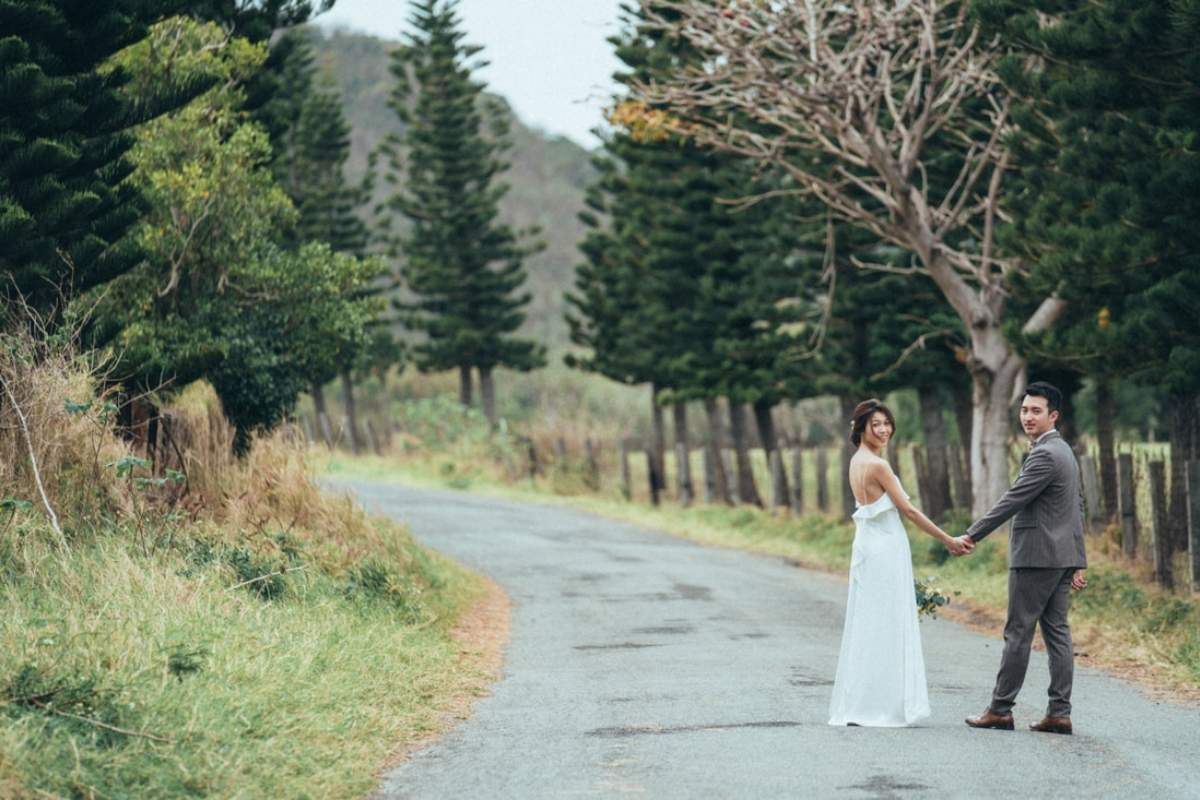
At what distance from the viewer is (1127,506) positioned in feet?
46.6

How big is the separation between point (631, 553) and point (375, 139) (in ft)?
290

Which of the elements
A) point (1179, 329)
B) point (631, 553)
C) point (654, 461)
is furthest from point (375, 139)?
point (1179, 329)

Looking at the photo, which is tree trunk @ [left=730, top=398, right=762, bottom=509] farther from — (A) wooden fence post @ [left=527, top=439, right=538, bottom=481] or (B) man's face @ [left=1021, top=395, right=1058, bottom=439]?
(B) man's face @ [left=1021, top=395, right=1058, bottom=439]

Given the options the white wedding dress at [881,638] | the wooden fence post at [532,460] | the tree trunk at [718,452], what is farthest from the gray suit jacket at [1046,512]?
the wooden fence post at [532,460]

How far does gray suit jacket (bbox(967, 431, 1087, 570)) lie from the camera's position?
25.1ft

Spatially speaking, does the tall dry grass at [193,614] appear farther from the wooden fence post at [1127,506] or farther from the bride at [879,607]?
the wooden fence post at [1127,506]

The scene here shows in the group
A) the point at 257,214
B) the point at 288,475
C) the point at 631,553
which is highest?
the point at 257,214

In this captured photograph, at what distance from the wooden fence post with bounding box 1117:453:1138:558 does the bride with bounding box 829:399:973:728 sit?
6.98m

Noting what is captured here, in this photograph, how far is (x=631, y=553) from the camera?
1967 centimetres

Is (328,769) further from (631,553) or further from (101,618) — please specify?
(631,553)

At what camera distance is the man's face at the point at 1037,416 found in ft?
Answer: 25.5

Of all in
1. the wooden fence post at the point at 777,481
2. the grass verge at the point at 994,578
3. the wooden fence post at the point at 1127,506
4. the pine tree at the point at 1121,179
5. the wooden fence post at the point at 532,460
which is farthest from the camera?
the wooden fence post at the point at 532,460

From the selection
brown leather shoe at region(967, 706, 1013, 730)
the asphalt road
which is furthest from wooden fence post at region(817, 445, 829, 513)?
brown leather shoe at region(967, 706, 1013, 730)

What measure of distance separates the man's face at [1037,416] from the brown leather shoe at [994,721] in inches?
60.9
